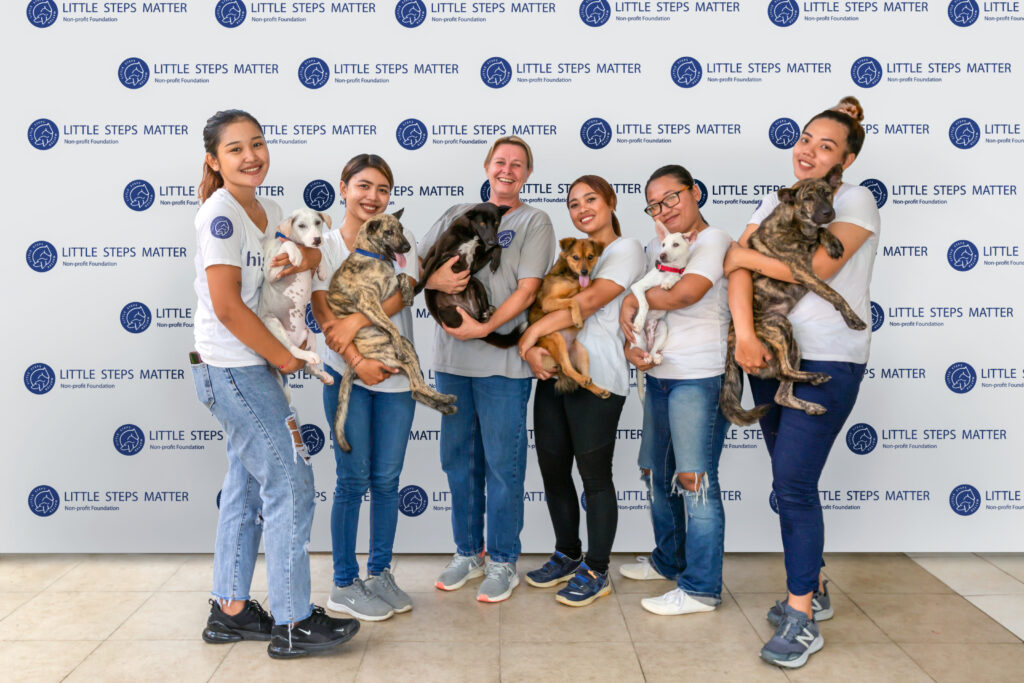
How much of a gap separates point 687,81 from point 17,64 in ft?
10.1

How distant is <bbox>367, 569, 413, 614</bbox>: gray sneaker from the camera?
295cm

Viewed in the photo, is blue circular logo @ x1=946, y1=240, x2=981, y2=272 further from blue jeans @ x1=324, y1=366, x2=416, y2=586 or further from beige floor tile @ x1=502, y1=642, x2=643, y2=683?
blue jeans @ x1=324, y1=366, x2=416, y2=586

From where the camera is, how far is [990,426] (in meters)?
3.63

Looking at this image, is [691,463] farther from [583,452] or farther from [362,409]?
[362,409]

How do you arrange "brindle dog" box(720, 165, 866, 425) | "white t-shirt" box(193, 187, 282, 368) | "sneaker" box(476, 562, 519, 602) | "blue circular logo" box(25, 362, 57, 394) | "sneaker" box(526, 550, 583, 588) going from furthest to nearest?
1. "blue circular logo" box(25, 362, 57, 394)
2. "sneaker" box(526, 550, 583, 588)
3. "sneaker" box(476, 562, 519, 602)
4. "brindle dog" box(720, 165, 866, 425)
5. "white t-shirt" box(193, 187, 282, 368)

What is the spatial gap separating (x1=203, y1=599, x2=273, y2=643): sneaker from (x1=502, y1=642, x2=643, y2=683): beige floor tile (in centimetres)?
86

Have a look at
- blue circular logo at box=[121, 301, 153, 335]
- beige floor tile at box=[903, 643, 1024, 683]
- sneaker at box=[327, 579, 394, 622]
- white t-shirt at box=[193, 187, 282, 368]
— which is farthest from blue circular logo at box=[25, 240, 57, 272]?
beige floor tile at box=[903, 643, 1024, 683]

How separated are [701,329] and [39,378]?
3.03 metres

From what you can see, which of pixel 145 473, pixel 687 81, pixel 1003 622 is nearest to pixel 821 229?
pixel 687 81

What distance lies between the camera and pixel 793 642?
8.30ft

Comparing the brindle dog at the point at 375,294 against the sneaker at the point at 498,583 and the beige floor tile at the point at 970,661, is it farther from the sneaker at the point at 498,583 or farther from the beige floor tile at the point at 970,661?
the beige floor tile at the point at 970,661

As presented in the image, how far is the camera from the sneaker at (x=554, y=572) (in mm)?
3189

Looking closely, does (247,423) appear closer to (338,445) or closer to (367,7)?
(338,445)

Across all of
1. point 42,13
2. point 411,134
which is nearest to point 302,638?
point 411,134
